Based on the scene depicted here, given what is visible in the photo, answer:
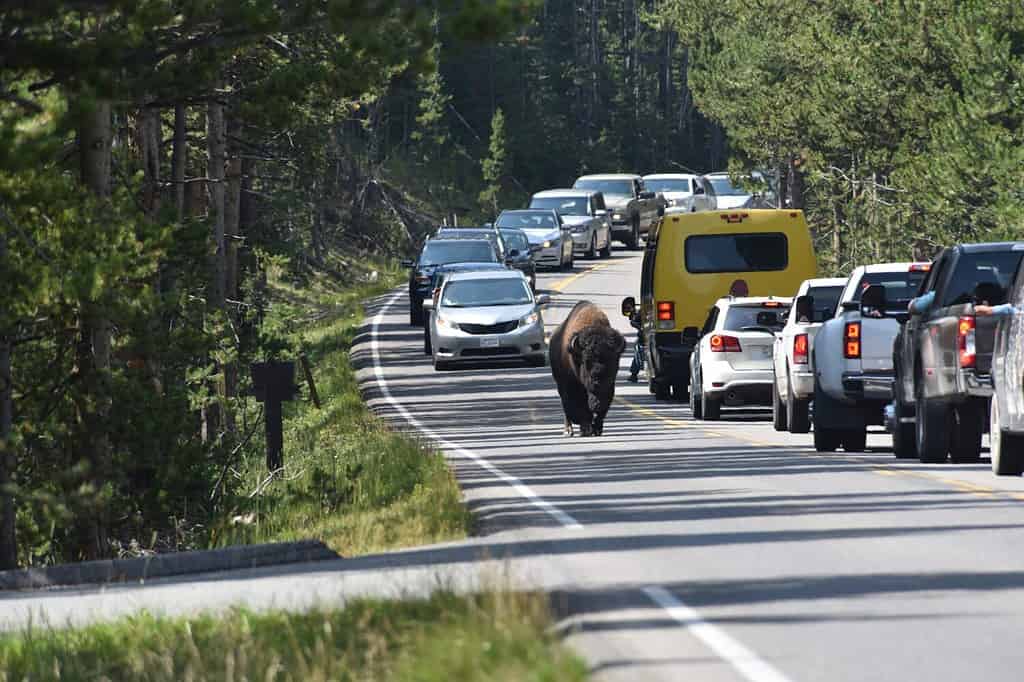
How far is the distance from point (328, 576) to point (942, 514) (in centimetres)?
481

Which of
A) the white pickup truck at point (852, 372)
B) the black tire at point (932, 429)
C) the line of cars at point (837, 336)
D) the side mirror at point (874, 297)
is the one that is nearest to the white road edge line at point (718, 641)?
the line of cars at point (837, 336)

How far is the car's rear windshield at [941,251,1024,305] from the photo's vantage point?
20.2 m

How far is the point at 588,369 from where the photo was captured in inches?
1043

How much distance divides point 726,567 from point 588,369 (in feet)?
45.4

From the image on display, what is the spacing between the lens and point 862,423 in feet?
78.9

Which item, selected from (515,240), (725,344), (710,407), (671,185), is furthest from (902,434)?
(671,185)

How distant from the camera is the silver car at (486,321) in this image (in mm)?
40688

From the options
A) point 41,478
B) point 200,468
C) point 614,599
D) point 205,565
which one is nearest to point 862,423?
point 200,468

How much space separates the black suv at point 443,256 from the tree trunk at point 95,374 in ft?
86.4

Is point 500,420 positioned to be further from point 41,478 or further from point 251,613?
point 251,613

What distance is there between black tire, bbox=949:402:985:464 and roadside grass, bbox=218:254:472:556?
16.1 feet

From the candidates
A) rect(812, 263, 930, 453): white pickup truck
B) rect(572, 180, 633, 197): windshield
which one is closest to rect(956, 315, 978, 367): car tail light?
rect(812, 263, 930, 453): white pickup truck

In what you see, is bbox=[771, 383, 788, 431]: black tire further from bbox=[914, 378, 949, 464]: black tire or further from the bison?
bbox=[914, 378, 949, 464]: black tire

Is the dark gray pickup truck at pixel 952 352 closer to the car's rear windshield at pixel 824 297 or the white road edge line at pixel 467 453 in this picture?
the white road edge line at pixel 467 453
